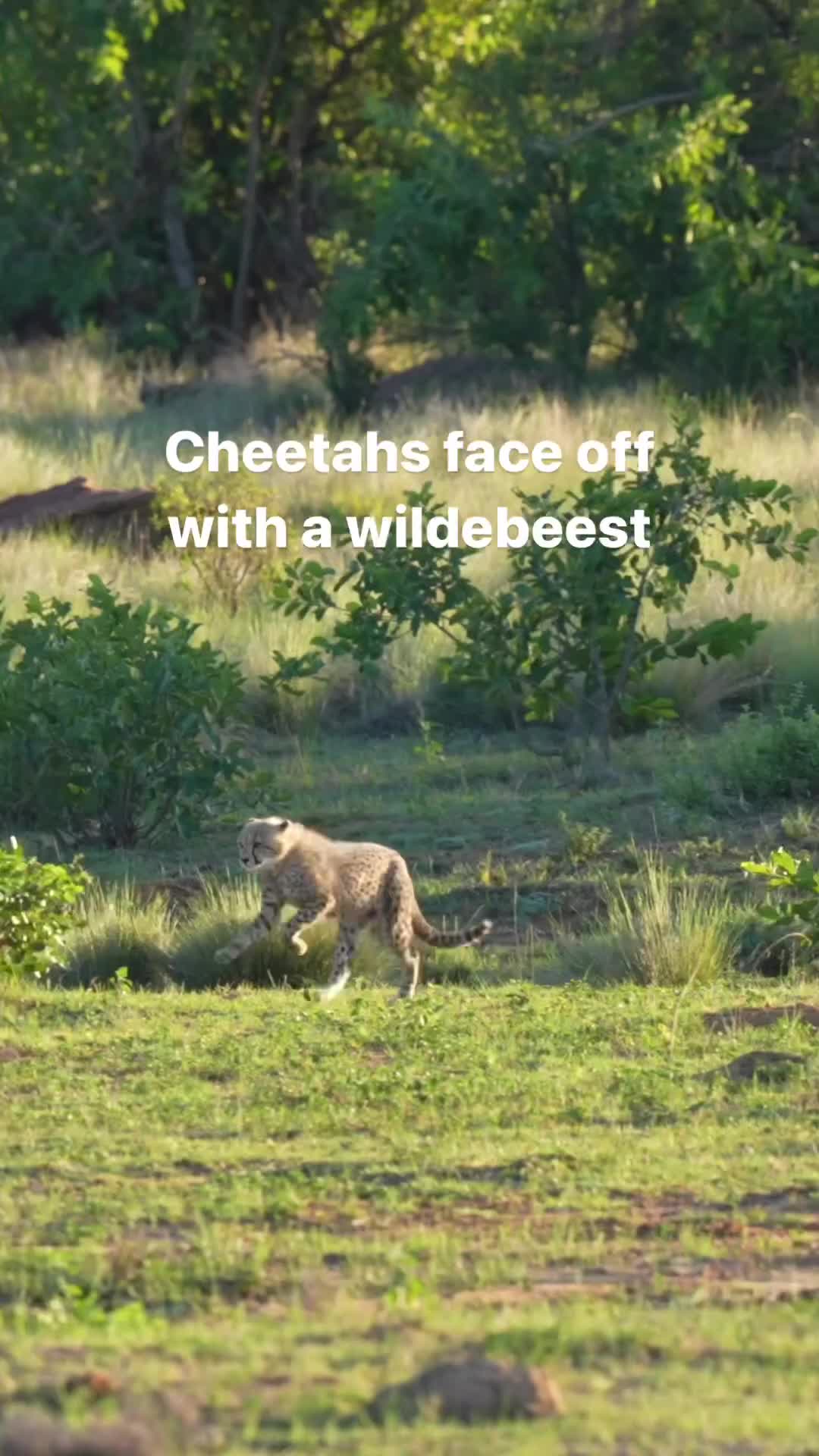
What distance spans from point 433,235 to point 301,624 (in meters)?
10.1

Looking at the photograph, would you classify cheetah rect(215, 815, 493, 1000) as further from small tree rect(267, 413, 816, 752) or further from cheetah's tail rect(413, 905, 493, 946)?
small tree rect(267, 413, 816, 752)

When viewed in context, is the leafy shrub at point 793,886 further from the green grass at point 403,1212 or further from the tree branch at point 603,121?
the tree branch at point 603,121

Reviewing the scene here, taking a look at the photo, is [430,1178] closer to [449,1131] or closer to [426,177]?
[449,1131]

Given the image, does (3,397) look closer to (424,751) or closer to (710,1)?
(710,1)

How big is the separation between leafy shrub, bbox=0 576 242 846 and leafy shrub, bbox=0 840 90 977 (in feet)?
8.99

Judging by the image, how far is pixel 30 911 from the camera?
8.83 m

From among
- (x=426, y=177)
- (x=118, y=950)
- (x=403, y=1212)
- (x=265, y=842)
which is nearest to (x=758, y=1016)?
(x=265, y=842)

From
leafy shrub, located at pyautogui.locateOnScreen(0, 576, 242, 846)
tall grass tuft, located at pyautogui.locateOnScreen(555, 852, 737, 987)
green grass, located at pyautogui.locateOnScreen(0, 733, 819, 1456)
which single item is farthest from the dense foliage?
tall grass tuft, located at pyautogui.locateOnScreen(555, 852, 737, 987)

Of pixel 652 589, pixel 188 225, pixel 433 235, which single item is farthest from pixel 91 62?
pixel 652 589

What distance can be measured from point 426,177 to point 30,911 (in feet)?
56.3

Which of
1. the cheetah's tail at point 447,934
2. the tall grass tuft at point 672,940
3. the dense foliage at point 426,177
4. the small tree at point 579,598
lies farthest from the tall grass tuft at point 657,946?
the dense foliage at point 426,177

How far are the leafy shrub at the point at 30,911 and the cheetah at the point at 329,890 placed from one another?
1.95 ft

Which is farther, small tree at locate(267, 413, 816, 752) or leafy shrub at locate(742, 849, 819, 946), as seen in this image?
small tree at locate(267, 413, 816, 752)

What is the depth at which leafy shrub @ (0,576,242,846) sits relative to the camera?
38.4 feet
